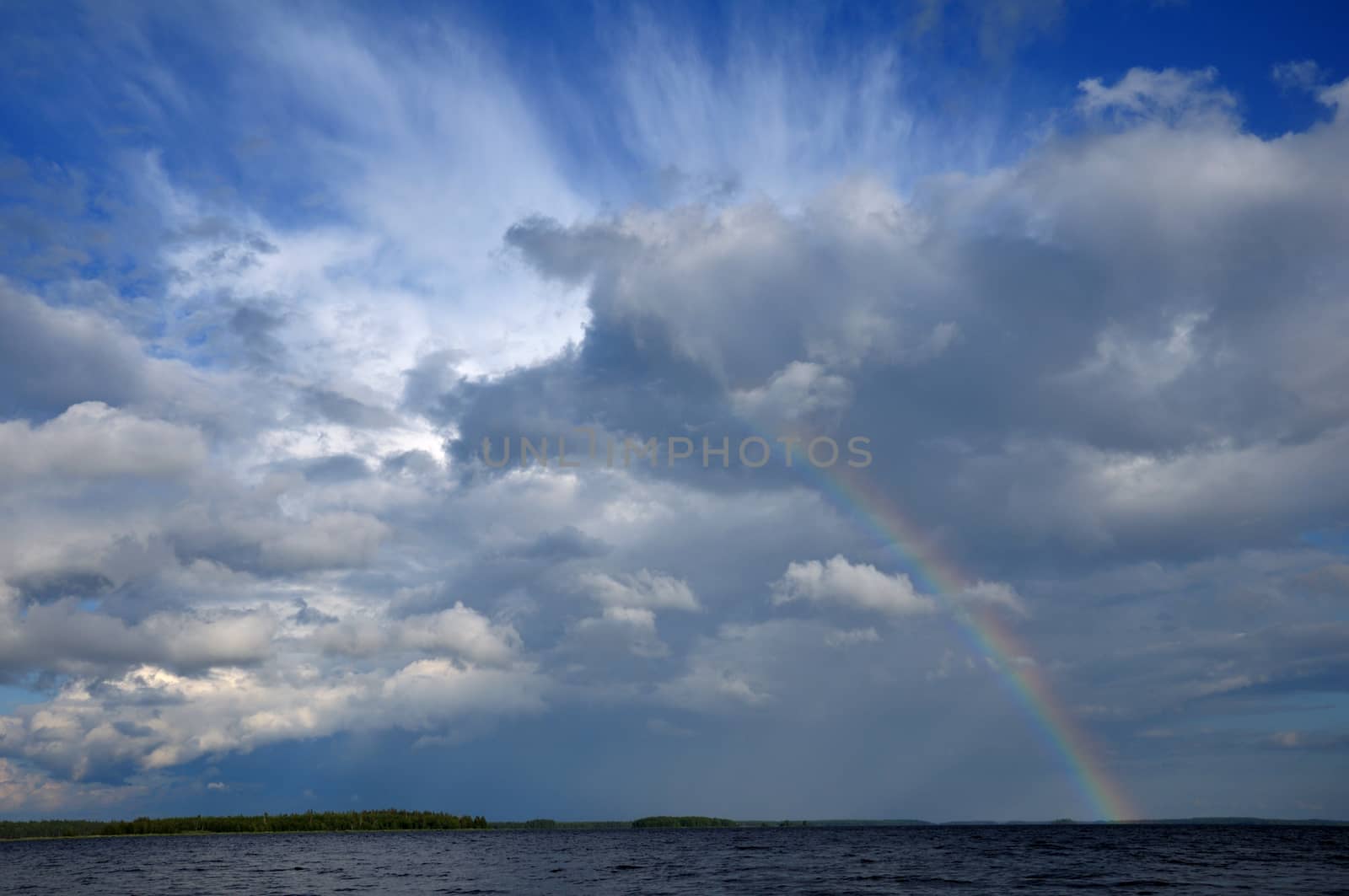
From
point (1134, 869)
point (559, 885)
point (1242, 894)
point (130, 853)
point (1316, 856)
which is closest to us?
point (1242, 894)

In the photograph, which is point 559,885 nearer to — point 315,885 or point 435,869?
point 315,885

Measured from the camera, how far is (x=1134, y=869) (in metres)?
96.8

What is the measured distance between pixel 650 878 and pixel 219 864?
7929 centimetres

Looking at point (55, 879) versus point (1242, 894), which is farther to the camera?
point (55, 879)

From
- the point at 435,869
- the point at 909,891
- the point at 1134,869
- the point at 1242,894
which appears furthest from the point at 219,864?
the point at 1242,894

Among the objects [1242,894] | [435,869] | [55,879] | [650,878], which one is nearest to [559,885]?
[650,878]

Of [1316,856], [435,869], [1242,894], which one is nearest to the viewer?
[1242,894]

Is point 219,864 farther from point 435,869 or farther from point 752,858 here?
point 752,858

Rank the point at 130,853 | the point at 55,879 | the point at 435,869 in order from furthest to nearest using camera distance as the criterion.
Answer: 1. the point at 130,853
2. the point at 435,869
3. the point at 55,879

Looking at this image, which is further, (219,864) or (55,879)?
(219,864)

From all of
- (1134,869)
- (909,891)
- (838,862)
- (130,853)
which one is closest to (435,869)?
(838,862)

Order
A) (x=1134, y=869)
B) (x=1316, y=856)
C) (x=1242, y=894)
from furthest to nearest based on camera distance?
(x=1316, y=856) < (x=1134, y=869) < (x=1242, y=894)

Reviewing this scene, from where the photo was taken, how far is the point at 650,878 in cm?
9125

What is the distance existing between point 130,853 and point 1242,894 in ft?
640
